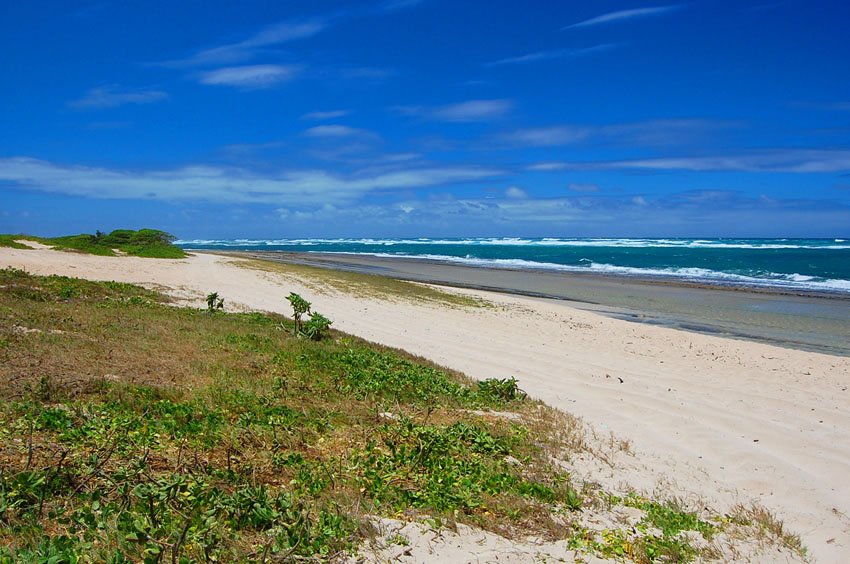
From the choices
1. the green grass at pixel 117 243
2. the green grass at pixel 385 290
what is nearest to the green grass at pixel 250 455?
the green grass at pixel 385 290

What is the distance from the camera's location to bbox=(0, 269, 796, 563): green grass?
13.6 feet

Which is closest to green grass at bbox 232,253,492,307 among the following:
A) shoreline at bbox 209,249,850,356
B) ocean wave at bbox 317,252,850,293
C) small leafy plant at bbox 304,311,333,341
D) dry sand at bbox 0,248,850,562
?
dry sand at bbox 0,248,850,562

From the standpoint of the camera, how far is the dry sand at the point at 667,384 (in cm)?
678

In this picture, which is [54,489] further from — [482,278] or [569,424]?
[482,278]

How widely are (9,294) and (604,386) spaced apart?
12.7 meters

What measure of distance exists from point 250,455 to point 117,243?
134 feet

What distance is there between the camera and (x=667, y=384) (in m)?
12.3

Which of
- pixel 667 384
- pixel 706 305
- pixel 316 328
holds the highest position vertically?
pixel 316 328

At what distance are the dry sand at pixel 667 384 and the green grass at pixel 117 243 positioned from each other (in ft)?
38.1

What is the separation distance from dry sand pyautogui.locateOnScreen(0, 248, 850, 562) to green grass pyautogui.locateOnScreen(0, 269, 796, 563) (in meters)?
1.34

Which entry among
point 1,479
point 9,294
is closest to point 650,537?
point 1,479

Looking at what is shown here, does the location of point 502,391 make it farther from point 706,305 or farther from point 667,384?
point 706,305

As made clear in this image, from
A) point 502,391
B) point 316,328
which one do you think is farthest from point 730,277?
point 502,391

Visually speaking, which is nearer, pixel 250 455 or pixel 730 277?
pixel 250 455
